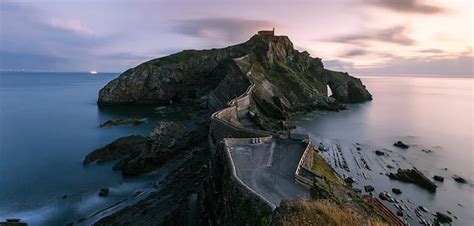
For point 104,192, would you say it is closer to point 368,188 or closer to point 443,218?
point 368,188

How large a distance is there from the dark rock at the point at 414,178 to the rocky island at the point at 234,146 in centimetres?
1243

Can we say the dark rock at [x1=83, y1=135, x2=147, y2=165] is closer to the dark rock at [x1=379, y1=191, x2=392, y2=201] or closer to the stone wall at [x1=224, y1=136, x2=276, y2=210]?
the stone wall at [x1=224, y1=136, x2=276, y2=210]

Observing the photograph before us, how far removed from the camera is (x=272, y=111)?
282 feet

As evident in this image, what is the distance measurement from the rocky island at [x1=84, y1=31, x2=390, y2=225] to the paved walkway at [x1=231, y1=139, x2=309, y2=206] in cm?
9

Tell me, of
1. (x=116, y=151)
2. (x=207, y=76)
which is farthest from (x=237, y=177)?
(x=207, y=76)

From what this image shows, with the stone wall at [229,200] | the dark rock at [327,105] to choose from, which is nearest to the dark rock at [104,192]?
the stone wall at [229,200]

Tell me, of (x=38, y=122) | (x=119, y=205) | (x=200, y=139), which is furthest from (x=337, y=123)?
(x=38, y=122)

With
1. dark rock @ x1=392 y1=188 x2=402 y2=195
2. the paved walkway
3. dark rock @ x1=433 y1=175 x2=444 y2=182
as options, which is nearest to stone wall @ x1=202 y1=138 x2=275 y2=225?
the paved walkway

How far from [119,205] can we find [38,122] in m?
64.8

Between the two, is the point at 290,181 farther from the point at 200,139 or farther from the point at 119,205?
the point at 200,139

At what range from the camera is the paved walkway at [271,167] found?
2284 cm

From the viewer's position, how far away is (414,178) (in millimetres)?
48062

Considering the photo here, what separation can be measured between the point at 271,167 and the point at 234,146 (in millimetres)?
5462

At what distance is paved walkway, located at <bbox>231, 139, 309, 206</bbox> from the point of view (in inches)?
899
